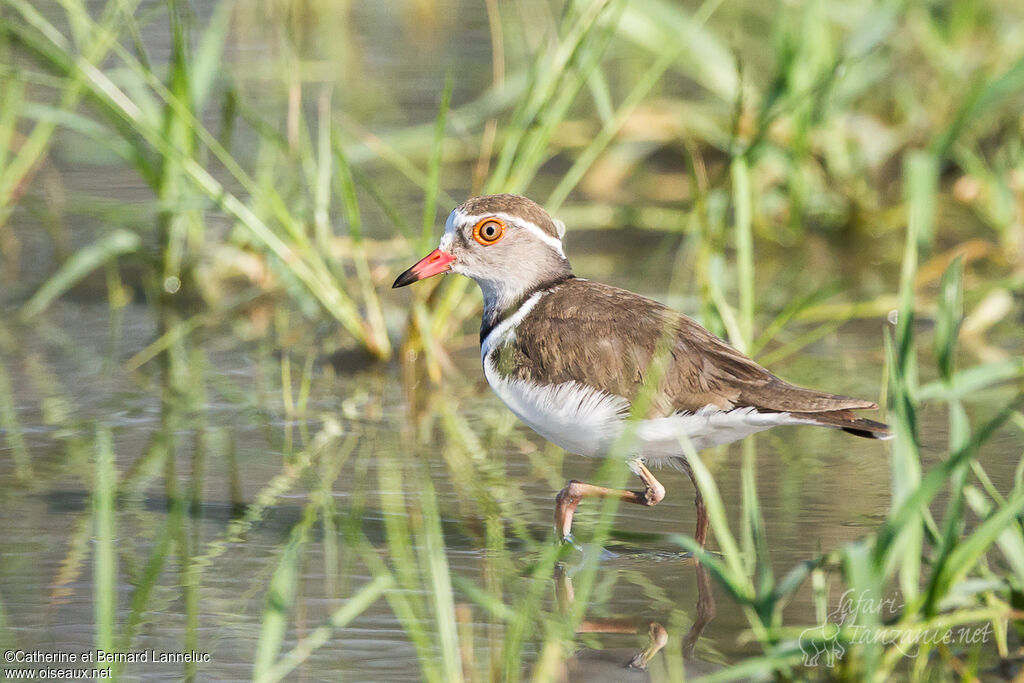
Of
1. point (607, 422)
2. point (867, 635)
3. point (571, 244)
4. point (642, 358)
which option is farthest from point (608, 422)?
point (571, 244)

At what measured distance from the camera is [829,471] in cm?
530

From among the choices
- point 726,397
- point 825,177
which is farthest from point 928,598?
point 825,177

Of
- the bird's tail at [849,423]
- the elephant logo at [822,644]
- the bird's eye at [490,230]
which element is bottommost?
the elephant logo at [822,644]

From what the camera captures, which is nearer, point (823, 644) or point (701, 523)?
point (823, 644)

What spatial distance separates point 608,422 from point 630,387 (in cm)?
14

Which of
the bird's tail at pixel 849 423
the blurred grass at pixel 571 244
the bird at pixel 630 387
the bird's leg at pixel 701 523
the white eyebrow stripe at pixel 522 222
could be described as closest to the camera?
the blurred grass at pixel 571 244

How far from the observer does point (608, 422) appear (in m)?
4.68

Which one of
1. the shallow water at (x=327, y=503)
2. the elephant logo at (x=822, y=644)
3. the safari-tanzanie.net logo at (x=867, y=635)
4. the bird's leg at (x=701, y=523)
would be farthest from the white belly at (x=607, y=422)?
the elephant logo at (x=822, y=644)

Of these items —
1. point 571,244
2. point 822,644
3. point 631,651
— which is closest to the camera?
point 822,644

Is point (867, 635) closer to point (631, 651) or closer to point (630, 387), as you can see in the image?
point (631, 651)

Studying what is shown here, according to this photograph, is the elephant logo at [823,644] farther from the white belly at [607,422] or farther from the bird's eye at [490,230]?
the bird's eye at [490,230]

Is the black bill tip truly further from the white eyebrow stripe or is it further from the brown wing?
the brown wing

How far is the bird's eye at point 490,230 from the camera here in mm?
5375

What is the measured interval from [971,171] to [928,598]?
4.66m
